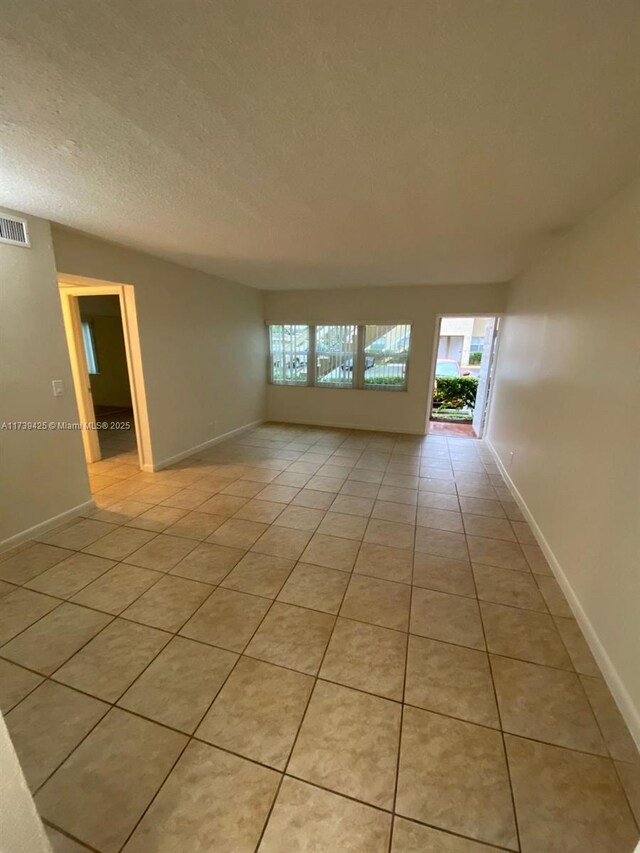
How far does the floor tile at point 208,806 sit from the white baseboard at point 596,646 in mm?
1426

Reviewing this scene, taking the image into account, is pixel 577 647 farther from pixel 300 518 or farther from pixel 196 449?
pixel 196 449

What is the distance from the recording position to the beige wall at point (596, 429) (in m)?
1.52

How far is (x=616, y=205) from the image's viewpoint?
1.89m

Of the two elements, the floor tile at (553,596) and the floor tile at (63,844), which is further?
the floor tile at (553,596)

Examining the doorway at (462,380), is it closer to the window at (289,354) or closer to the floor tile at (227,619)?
the window at (289,354)

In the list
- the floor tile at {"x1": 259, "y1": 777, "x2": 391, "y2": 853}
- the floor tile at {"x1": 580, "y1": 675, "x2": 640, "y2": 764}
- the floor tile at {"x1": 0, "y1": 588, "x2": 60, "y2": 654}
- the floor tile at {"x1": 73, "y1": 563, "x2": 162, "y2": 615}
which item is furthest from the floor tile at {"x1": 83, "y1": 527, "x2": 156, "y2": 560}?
the floor tile at {"x1": 580, "y1": 675, "x2": 640, "y2": 764}

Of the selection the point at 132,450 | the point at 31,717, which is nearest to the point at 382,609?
the point at 31,717

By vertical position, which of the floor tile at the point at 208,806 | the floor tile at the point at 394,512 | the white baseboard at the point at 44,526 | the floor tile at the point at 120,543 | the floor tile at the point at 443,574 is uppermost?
the white baseboard at the point at 44,526

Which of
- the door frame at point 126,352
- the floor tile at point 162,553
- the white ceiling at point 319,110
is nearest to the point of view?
the white ceiling at point 319,110

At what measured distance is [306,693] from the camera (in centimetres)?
146

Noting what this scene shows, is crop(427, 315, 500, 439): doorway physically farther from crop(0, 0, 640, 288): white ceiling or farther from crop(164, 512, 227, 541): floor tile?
crop(164, 512, 227, 541): floor tile

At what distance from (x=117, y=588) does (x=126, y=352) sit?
8.15 ft

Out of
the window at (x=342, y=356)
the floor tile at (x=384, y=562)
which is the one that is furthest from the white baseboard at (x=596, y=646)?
the window at (x=342, y=356)

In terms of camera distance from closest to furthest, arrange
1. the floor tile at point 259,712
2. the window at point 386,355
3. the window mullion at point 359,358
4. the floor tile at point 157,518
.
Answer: the floor tile at point 259,712
the floor tile at point 157,518
the window at point 386,355
the window mullion at point 359,358
